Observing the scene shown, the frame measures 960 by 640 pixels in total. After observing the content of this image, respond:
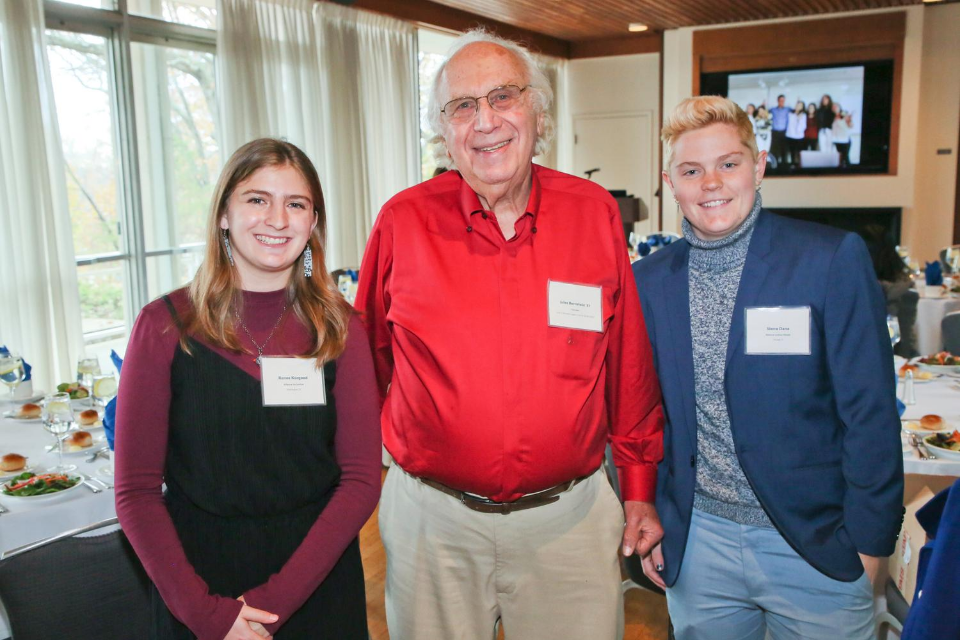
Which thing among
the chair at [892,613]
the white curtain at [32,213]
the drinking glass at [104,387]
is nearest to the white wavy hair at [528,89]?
the chair at [892,613]

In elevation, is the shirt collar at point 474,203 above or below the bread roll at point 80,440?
above

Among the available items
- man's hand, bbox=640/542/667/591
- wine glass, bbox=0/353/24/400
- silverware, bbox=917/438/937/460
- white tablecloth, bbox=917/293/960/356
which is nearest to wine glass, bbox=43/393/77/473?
wine glass, bbox=0/353/24/400

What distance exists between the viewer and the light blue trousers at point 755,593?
1.53 metres

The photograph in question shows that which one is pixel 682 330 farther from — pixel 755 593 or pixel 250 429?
pixel 250 429

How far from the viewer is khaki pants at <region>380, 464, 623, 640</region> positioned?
1647 millimetres

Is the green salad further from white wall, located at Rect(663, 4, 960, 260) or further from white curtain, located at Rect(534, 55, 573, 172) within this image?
white curtain, located at Rect(534, 55, 573, 172)

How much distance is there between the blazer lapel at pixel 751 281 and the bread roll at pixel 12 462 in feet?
7.24

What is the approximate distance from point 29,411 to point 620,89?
9677 millimetres

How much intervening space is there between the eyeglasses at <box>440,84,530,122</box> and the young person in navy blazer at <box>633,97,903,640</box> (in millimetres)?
360

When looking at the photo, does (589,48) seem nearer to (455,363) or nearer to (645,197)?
(645,197)

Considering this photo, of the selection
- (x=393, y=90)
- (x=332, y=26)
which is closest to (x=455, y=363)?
(x=332, y=26)

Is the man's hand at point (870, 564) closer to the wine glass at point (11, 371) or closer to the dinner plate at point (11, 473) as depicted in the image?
the dinner plate at point (11, 473)

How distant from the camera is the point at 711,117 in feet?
5.37

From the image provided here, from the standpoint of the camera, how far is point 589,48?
11211 millimetres
